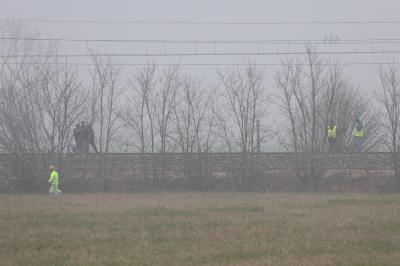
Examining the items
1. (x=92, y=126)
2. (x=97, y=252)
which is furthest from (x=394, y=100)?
(x=97, y=252)

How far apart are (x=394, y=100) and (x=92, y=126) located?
52.1 feet

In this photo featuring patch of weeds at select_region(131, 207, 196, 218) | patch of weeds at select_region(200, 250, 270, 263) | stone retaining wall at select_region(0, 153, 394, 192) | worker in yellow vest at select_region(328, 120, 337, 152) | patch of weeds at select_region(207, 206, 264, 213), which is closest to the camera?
patch of weeds at select_region(200, 250, 270, 263)

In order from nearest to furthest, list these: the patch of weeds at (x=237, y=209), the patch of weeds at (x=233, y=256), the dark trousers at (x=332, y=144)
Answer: the patch of weeds at (x=233, y=256) < the patch of weeds at (x=237, y=209) < the dark trousers at (x=332, y=144)

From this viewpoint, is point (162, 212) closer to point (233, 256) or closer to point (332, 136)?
point (233, 256)

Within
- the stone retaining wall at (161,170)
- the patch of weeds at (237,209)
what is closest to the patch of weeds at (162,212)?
the patch of weeds at (237,209)

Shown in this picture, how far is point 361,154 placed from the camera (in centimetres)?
2839

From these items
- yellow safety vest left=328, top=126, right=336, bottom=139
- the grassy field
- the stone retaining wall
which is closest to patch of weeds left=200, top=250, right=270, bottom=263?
the grassy field

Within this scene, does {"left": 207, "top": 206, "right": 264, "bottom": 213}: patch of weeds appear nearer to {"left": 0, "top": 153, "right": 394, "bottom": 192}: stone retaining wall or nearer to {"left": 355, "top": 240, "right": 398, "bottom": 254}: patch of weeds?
{"left": 355, "top": 240, "right": 398, "bottom": 254}: patch of weeds

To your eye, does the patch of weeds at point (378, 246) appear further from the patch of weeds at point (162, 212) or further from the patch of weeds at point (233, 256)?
the patch of weeds at point (162, 212)

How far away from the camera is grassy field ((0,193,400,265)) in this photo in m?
10.2

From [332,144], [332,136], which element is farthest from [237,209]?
[332,144]

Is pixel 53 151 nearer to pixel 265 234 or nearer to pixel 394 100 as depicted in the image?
pixel 394 100

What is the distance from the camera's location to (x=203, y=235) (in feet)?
40.9

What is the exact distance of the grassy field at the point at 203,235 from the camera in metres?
10.2
